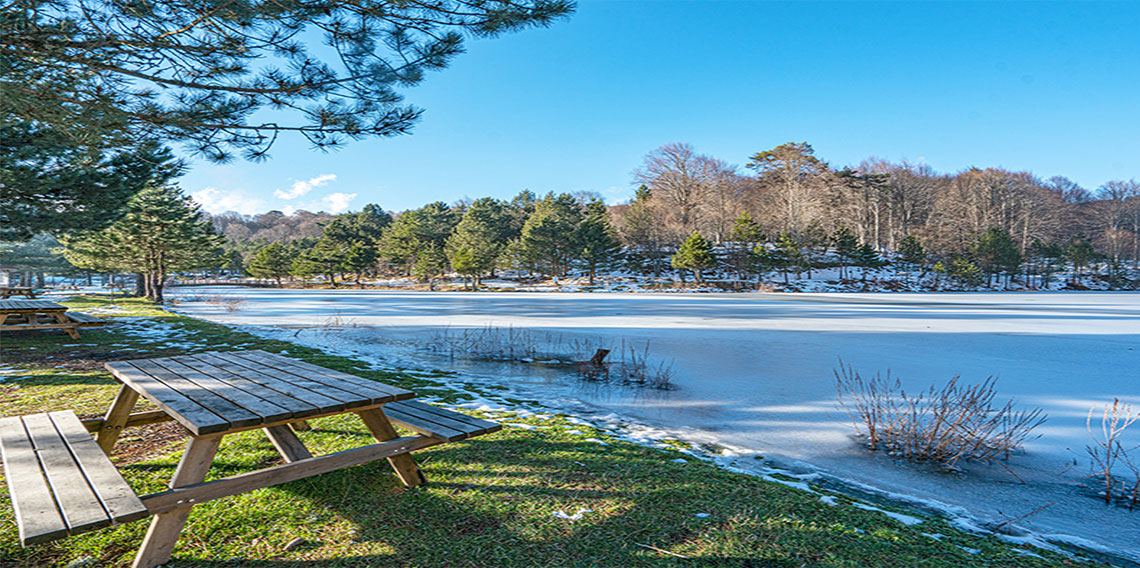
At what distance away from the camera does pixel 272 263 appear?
177 ft

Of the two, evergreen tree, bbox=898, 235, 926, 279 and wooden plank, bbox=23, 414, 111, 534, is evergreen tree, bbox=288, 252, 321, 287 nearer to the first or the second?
evergreen tree, bbox=898, 235, 926, 279

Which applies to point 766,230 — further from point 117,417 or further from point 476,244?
point 117,417

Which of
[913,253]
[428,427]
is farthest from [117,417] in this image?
[913,253]

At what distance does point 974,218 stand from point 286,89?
6375cm

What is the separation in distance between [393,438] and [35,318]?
9.71 meters

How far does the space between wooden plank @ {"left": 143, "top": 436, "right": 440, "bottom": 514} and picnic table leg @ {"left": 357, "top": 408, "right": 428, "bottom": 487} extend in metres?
0.10

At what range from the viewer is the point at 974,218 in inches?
2039

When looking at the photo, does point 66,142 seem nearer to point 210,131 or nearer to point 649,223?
point 210,131

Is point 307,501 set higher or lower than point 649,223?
lower

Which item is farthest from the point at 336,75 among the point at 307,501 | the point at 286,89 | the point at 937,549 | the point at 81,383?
the point at 937,549

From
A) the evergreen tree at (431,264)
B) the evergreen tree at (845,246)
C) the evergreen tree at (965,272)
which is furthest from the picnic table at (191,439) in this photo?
the evergreen tree at (965,272)

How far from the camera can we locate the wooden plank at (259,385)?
231 cm

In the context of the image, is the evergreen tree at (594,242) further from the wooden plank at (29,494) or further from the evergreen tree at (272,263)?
the wooden plank at (29,494)

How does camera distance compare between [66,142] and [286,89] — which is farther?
[66,142]
